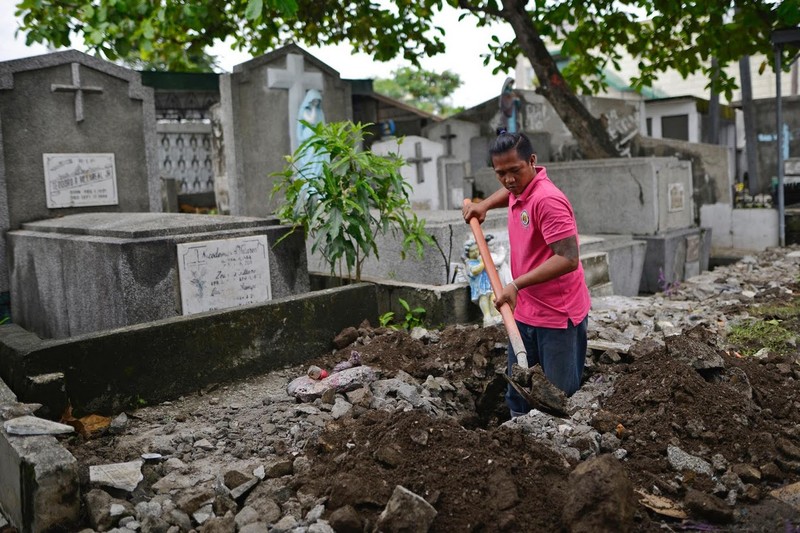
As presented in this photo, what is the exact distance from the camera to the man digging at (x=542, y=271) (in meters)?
3.34

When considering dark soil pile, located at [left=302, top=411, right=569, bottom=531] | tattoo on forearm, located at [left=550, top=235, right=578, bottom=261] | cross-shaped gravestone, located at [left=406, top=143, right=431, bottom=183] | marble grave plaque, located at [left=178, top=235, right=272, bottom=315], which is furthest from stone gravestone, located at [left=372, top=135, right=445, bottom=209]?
dark soil pile, located at [left=302, top=411, right=569, bottom=531]

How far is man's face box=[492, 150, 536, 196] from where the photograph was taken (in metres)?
3.47

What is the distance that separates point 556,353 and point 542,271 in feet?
1.61

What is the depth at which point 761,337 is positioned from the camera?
494cm

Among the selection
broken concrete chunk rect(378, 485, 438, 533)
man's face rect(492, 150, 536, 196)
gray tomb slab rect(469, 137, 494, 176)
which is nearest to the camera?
broken concrete chunk rect(378, 485, 438, 533)

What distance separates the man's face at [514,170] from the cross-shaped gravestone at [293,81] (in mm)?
6729

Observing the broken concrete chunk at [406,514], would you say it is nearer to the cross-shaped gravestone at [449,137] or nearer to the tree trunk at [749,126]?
the cross-shaped gravestone at [449,137]

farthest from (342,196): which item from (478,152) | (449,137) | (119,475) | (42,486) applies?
(478,152)

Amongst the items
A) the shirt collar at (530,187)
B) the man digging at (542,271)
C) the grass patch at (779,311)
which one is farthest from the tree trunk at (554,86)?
the shirt collar at (530,187)

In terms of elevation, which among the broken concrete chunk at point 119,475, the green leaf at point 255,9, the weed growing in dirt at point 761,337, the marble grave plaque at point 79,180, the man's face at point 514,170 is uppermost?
the green leaf at point 255,9

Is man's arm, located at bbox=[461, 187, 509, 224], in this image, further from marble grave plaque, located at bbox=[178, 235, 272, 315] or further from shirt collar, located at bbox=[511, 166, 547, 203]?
marble grave plaque, located at bbox=[178, 235, 272, 315]

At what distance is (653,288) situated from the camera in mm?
8992

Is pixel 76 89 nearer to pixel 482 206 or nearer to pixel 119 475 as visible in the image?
pixel 482 206

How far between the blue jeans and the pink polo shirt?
61mm
